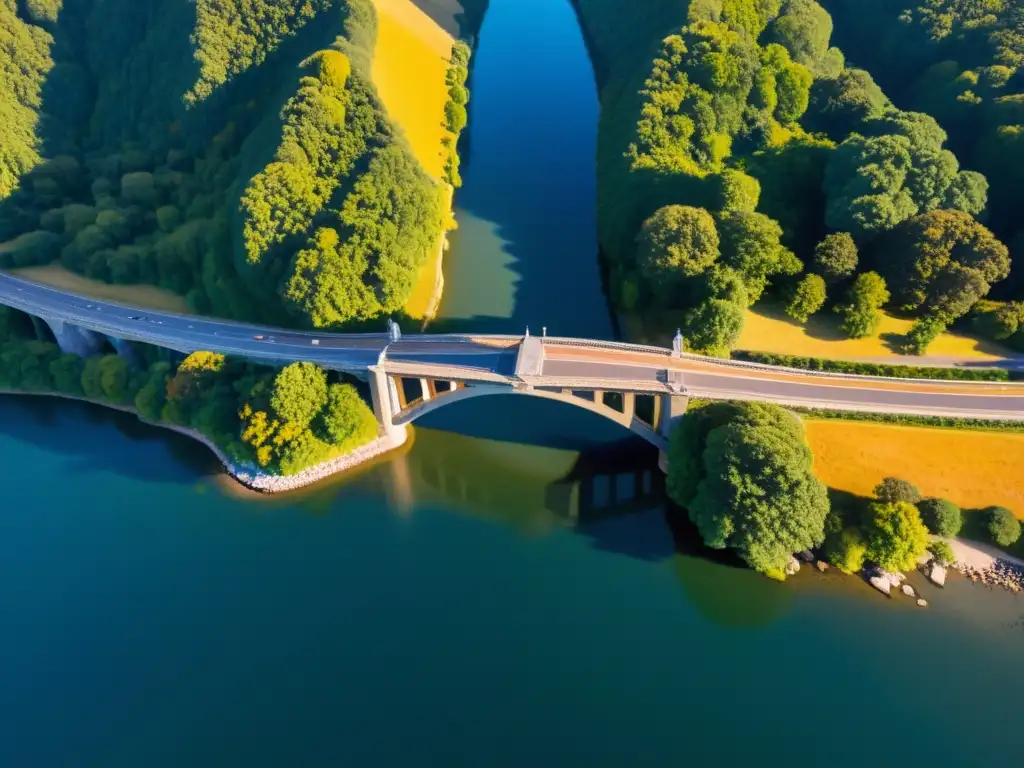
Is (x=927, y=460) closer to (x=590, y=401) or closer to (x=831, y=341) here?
(x=831, y=341)

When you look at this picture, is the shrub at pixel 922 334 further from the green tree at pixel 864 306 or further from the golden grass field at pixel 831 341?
the green tree at pixel 864 306

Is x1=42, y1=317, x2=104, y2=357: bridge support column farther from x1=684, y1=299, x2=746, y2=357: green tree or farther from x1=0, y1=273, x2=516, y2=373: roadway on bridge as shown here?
x1=684, y1=299, x2=746, y2=357: green tree

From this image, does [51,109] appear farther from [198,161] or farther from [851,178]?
[851,178]

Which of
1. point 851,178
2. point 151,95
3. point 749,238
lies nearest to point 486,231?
point 749,238

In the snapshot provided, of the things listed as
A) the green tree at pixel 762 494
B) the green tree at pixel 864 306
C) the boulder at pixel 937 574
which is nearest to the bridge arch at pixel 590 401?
the green tree at pixel 762 494

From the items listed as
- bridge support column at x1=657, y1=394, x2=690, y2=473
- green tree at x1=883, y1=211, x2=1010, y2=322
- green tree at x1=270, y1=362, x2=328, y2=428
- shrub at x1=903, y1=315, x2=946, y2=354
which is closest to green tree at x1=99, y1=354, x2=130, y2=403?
green tree at x1=270, y1=362, x2=328, y2=428

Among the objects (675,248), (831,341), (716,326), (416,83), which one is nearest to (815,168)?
(675,248)

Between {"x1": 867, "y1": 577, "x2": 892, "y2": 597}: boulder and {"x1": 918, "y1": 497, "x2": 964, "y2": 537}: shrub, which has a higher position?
{"x1": 918, "y1": 497, "x2": 964, "y2": 537}: shrub
